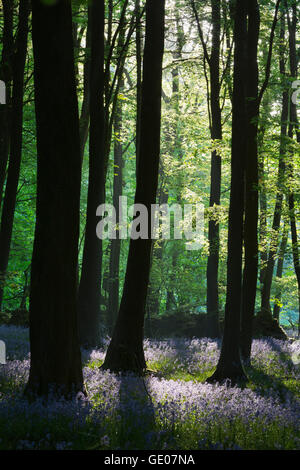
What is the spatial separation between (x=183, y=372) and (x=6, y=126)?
8780mm

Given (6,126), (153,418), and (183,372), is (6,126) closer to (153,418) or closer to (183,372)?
(183,372)

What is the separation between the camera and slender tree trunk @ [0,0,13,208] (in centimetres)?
1292

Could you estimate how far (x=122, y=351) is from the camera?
884 centimetres

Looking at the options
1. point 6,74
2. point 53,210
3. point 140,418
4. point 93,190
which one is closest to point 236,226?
point 93,190

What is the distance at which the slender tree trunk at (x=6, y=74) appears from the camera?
1292 centimetres

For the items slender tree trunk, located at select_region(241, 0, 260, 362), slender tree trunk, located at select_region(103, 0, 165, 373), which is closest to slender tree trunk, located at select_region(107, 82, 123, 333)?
slender tree trunk, located at select_region(241, 0, 260, 362)

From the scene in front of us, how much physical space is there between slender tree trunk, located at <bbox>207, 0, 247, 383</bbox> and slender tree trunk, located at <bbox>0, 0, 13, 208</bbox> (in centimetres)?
652

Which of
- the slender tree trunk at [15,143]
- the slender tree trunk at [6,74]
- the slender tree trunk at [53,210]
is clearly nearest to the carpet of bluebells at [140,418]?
the slender tree trunk at [53,210]

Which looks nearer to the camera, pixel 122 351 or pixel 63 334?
pixel 63 334

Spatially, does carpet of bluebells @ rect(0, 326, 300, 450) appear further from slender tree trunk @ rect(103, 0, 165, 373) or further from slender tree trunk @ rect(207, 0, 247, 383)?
slender tree trunk @ rect(207, 0, 247, 383)

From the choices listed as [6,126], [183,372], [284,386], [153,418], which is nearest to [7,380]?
[153,418]

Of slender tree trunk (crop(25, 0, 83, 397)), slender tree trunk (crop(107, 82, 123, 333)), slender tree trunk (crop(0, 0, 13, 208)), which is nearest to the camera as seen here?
slender tree trunk (crop(25, 0, 83, 397))

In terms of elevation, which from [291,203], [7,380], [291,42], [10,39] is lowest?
[7,380]

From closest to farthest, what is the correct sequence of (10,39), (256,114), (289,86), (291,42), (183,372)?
(183,372) < (256,114) < (289,86) < (10,39) < (291,42)
